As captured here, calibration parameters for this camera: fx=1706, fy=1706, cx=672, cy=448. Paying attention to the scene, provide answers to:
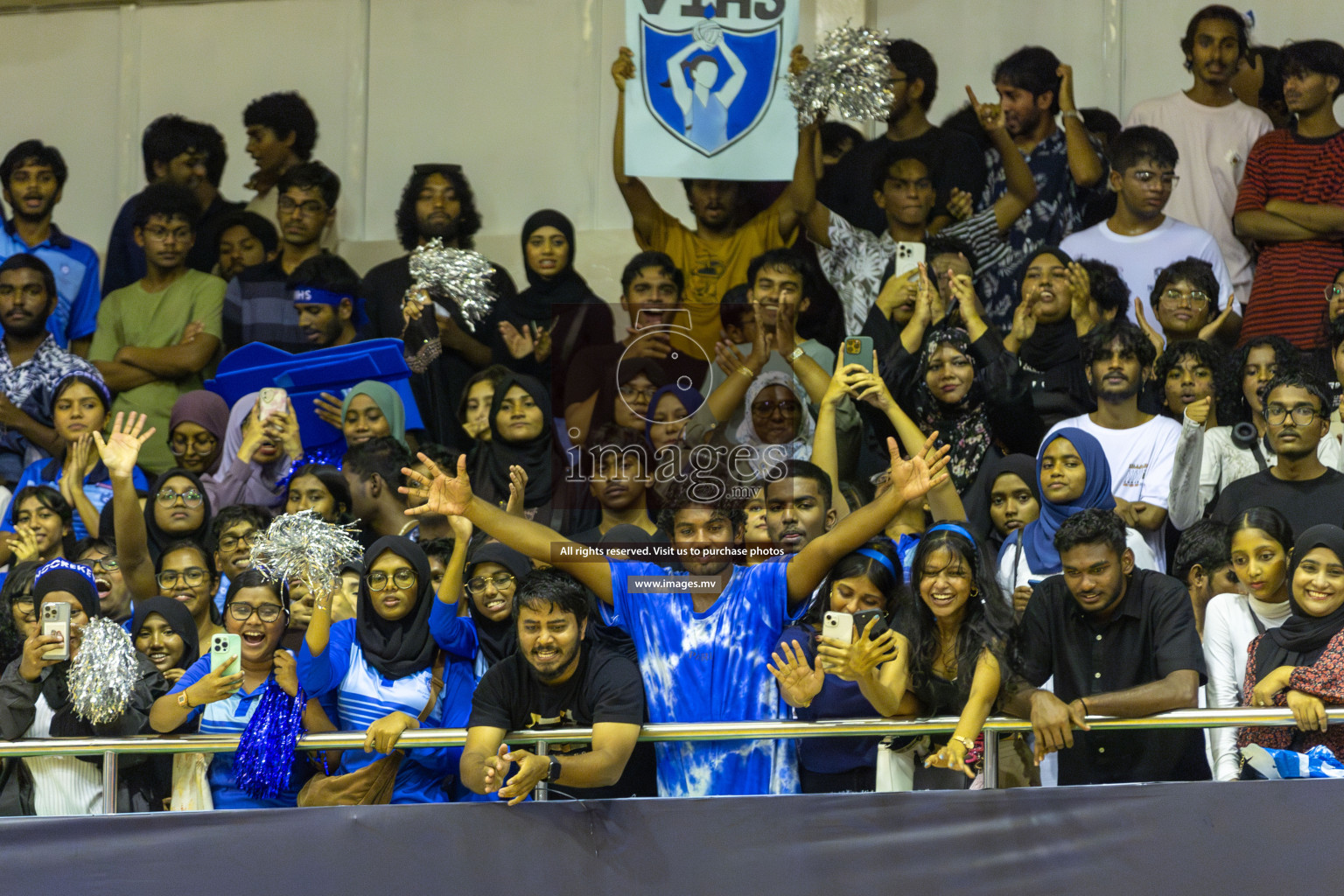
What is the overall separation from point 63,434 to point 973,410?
3.23 metres

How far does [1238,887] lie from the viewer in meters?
4.04

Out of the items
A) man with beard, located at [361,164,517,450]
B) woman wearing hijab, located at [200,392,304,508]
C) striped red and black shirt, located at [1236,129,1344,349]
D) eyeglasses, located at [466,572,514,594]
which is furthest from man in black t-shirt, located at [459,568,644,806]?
striped red and black shirt, located at [1236,129,1344,349]

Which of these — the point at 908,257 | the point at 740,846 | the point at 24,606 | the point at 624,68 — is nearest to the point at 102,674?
the point at 24,606

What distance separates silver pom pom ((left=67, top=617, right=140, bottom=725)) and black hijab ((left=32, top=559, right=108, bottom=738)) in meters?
0.04

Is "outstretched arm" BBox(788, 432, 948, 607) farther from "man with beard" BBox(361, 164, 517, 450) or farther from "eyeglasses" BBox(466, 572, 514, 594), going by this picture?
"man with beard" BBox(361, 164, 517, 450)

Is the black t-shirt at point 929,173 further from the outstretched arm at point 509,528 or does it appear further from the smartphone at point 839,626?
the smartphone at point 839,626

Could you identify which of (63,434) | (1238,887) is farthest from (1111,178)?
(63,434)

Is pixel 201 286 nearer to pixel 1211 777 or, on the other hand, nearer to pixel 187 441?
pixel 187 441

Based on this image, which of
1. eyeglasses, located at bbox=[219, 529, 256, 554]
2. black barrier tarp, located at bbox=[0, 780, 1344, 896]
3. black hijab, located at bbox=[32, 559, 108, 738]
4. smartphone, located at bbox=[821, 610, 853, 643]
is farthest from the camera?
eyeglasses, located at bbox=[219, 529, 256, 554]

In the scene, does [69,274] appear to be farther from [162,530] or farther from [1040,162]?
[1040,162]

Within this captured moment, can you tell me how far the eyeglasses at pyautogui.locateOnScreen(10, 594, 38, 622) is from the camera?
4.99m

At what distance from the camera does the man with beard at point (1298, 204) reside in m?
5.87

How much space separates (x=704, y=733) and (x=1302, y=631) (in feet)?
4.98

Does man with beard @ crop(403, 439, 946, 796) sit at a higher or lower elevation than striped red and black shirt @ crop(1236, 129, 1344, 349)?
lower
